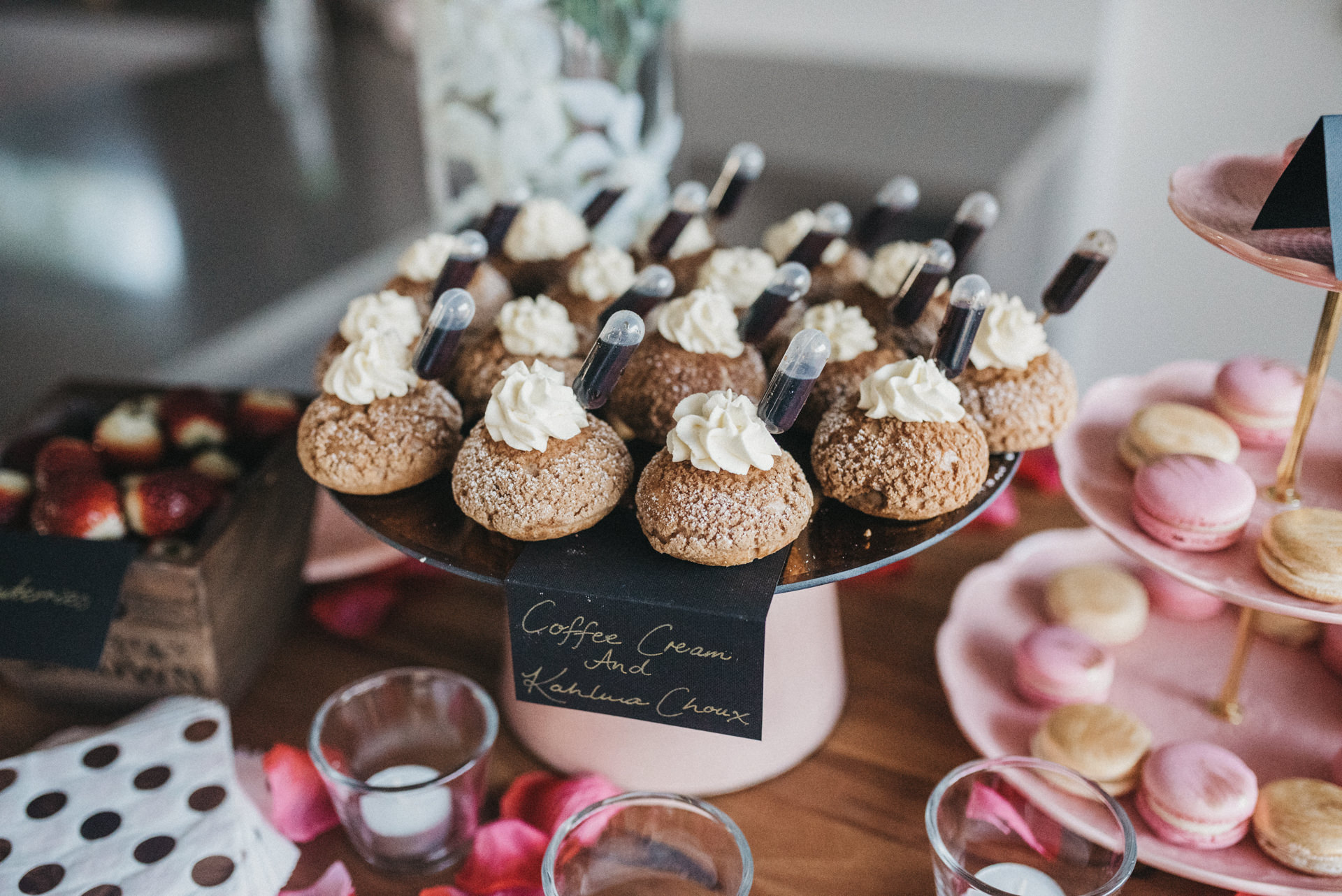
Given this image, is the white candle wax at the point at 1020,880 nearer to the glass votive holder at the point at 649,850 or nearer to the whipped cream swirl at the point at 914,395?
the glass votive holder at the point at 649,850

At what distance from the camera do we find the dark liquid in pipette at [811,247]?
1197mm

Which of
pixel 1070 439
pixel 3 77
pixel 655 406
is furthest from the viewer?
pixel 3 77

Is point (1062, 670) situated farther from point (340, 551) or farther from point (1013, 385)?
point (340, 551)

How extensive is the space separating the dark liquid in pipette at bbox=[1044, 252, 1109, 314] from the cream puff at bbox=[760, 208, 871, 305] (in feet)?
0.79

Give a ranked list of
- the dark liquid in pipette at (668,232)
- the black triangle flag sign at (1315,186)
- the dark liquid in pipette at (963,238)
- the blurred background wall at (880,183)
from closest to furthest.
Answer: the black triangle flag sign at (1315,186)
the dark liquid in pipette at (963,238)
the dark liquid in pipette at (668,232)
the blurred background wall at (880,183)

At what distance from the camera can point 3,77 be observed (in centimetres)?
428

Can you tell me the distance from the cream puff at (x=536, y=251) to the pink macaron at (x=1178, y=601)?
867mm

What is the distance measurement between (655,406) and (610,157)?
735 mm

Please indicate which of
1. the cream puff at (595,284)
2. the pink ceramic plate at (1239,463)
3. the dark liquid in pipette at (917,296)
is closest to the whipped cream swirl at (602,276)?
the cream puff at (595,284)

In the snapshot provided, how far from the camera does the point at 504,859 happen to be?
39.4 inches

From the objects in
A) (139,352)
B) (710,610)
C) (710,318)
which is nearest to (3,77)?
(139,352)

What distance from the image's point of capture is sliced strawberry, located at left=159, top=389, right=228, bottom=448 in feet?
4.38

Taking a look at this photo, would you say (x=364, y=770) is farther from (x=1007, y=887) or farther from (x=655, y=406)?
(x=1007, y=887)

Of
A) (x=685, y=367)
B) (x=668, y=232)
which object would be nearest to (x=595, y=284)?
(x=668, y=232)
